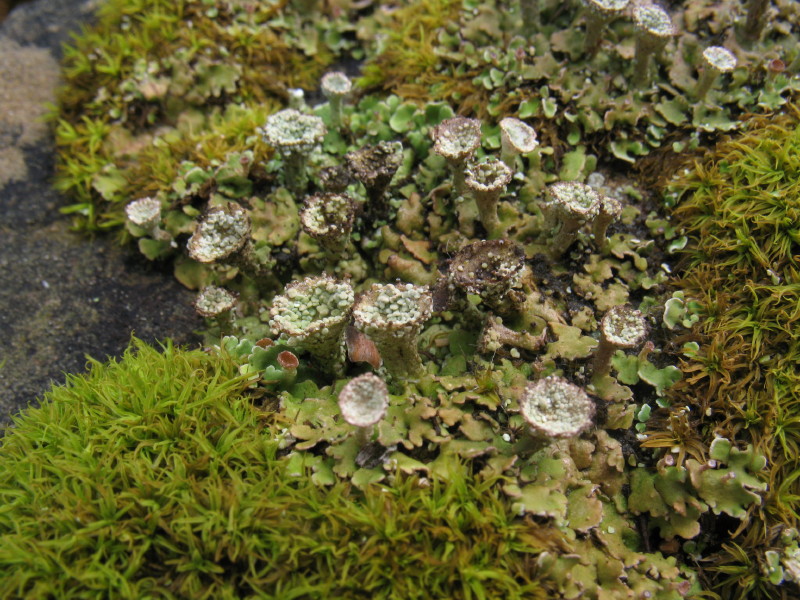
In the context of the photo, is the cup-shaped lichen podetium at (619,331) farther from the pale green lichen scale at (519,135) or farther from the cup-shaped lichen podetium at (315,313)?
the cup-shaped lichen podetium at (315,313)

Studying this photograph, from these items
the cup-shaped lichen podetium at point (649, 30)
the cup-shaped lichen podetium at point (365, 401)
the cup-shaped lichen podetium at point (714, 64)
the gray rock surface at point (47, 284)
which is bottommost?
the gray rock surface at point (47, 284)

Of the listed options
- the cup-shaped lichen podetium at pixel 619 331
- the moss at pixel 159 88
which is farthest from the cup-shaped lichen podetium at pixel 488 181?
the moss at pixel 159 88

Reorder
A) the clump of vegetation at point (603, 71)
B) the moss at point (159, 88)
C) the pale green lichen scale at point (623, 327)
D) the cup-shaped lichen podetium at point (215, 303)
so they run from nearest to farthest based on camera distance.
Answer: the pale green lichen scale at point (623, 327) → the cup-shaped lichen podetium at point (215, 303) → the clump of vegetation at point (603, 71) → the moss at point (159, 88)

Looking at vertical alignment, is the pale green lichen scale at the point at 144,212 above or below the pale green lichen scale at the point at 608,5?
below

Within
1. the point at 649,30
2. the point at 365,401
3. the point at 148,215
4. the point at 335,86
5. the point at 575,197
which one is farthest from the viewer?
the point at 335,86

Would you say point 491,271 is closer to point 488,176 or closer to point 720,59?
point 488,176

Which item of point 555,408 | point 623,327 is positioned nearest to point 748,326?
point 623,327

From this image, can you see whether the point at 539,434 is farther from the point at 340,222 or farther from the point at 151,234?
the point at 151,234

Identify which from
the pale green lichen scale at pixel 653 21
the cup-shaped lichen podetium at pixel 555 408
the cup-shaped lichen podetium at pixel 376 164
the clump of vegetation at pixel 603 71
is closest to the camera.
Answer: the cup-shaped lichen podetium at pixel 555 408
